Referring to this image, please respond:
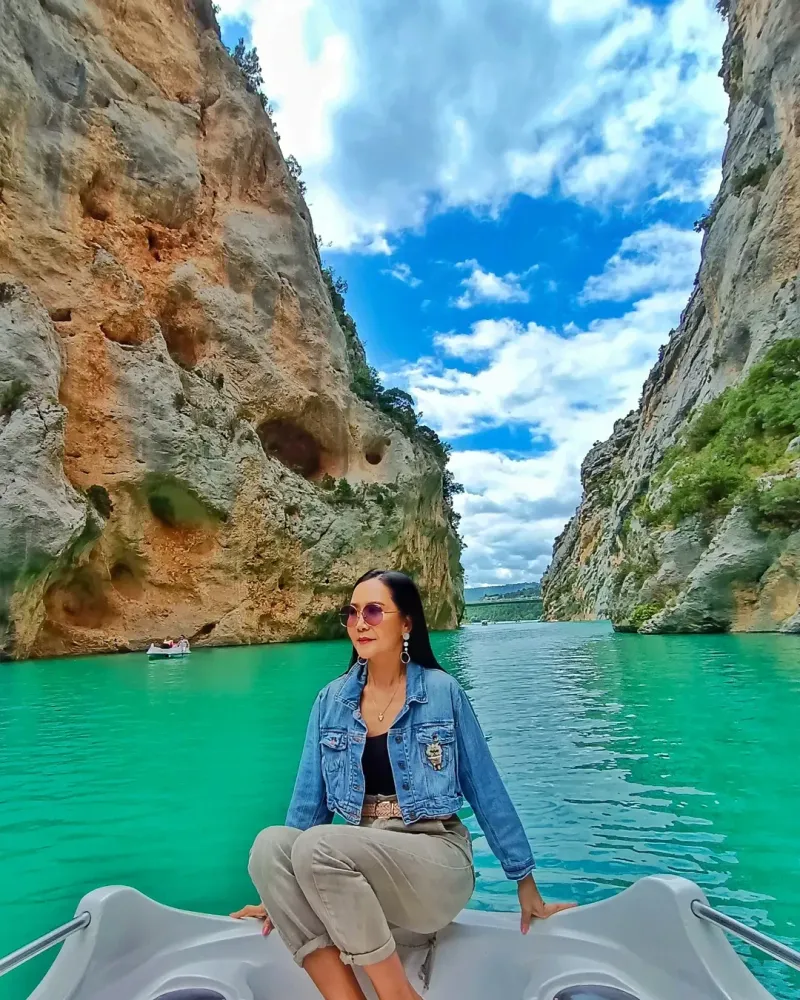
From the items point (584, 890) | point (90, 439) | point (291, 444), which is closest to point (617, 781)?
point (584, 890)

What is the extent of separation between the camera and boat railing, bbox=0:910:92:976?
1472 millimetres

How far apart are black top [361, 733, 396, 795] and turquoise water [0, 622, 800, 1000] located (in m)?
1.40

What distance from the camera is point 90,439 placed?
20.5 metres

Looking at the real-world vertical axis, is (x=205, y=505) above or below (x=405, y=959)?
above

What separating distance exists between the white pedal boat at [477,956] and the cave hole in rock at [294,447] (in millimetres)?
26240

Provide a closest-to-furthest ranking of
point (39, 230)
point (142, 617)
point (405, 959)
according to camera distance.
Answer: point (405, 959), point (39, 230), point (142, 617)

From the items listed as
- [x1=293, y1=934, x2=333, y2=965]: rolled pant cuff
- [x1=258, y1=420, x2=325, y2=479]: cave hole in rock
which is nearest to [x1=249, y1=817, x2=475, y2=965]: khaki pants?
[x1=293, y1=934, x2=333, y2=965]: rolled pant cuff

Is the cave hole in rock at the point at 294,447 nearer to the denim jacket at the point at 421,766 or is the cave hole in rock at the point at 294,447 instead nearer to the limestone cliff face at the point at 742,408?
the limestone cliff face at the point at 742,408

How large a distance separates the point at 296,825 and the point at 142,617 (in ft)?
70.6

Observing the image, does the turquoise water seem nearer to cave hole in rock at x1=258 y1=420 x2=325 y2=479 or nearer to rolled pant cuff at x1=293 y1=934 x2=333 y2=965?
rolled pant cuff at x1=293 y1=934 x2=333 y2=965

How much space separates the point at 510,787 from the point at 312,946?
3.26 meters

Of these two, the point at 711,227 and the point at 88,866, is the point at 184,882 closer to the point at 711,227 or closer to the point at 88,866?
the point at 88,866

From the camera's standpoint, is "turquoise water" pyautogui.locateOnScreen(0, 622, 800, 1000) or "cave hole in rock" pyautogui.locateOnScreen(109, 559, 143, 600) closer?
"turquoise water" pyautogui.locateOnScreen(0, 622, 800, 1000)

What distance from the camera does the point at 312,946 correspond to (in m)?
1.58
